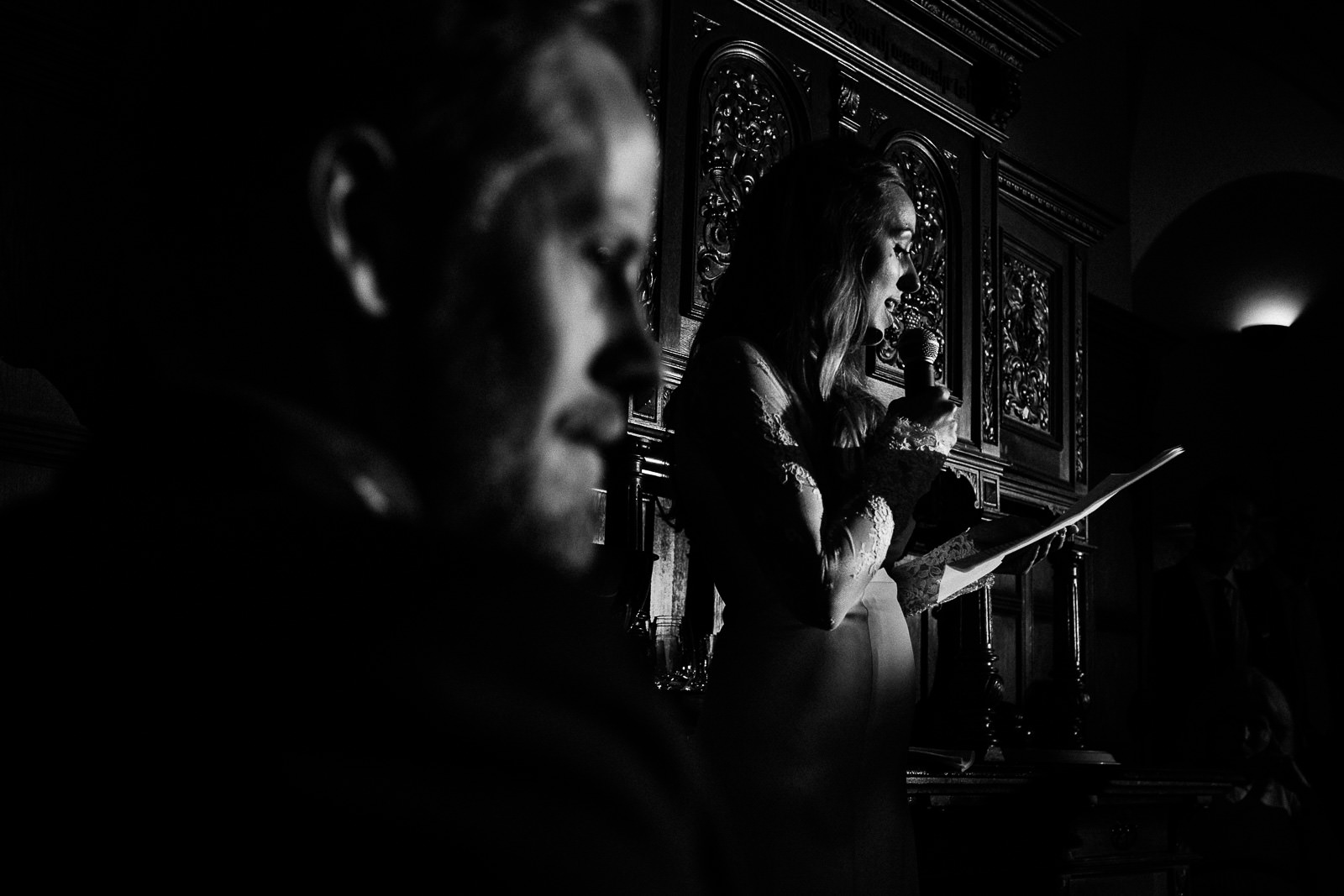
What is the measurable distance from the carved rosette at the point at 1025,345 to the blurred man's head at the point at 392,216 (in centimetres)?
319

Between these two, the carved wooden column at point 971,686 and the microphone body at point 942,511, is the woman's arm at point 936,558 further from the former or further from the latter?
the carved wooden column at point 971,686

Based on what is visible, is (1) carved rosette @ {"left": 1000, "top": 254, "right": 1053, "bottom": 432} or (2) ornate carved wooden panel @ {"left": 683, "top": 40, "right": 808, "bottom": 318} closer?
(2) ornate carved wooden panel @ {"left": 683, "top": 40, "right": 808, "bottom": 318}

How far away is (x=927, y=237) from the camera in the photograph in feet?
9.92

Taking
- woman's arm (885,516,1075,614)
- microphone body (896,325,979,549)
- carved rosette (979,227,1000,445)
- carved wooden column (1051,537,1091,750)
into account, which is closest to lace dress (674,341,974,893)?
woman's arm (885,516,1075,614)

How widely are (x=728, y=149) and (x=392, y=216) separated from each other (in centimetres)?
231

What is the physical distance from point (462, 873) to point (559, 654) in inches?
1.6

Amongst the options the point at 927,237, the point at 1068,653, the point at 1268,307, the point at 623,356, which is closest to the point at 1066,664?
the point at 1068,653

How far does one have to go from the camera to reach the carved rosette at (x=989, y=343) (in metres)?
3.14

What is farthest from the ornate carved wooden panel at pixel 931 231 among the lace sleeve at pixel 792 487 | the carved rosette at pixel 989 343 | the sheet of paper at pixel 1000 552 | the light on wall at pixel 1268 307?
the light on wall at pixel 1268 307

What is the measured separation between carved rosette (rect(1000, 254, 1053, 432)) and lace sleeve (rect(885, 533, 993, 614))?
1.88 m

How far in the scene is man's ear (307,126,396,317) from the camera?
0.27 m

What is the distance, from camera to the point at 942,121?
10.2ft

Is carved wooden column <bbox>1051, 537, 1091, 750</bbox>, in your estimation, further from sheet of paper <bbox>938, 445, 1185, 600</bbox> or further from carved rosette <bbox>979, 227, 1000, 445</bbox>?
sheet of paper <bbox>938, 445, 1185, 600</bbox>

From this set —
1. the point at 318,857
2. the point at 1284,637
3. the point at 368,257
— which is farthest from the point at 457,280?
the point at 1284,637
